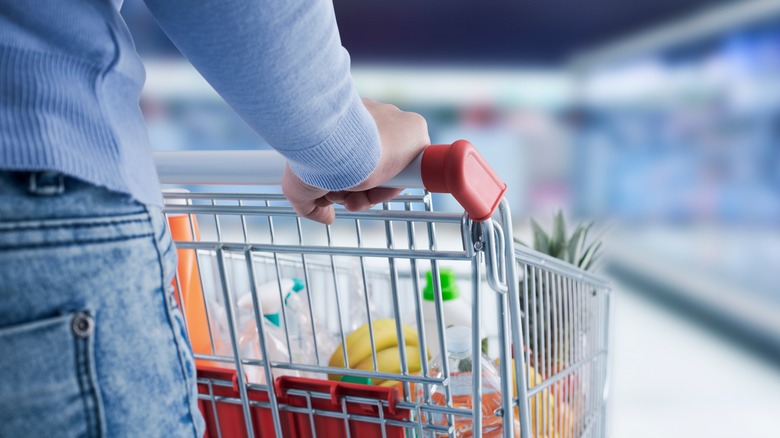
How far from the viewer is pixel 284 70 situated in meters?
0.36

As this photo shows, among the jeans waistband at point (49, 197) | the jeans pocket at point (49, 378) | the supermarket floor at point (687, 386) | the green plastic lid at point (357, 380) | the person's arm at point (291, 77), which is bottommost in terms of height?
the supermarket floor at point (687, 386)

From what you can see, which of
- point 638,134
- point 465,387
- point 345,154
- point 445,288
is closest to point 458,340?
point 465,387

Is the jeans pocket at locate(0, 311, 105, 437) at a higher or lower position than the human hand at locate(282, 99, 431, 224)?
lower

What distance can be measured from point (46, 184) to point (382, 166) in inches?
9.0

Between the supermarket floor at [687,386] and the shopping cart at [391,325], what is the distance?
87cm

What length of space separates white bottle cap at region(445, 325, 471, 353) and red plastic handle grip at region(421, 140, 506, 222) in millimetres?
225

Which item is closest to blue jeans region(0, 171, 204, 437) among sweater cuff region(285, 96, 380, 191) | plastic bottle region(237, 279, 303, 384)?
sweater cuff region(285, 96, 380, 191)

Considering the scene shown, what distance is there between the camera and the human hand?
0.47 meters

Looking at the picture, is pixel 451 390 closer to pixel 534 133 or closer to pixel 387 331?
pixel 387 331

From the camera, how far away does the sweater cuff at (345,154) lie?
410mm

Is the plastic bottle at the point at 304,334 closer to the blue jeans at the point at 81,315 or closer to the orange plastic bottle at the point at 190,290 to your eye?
the orange plastic bottle at the point at 190,290

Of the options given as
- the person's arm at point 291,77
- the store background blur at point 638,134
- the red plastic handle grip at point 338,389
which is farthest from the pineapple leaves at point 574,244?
the person's arm at point 291,77

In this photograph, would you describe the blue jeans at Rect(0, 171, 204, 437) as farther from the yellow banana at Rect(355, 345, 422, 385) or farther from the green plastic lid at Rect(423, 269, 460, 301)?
the green plastic lid at Rect(423, 269, 460, 301)

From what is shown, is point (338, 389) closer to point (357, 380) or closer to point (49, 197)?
point (357, 380)
